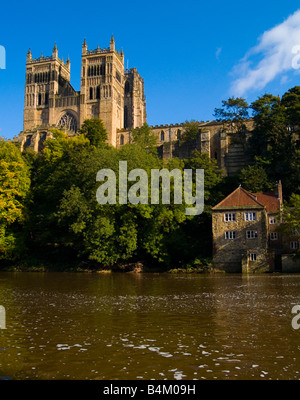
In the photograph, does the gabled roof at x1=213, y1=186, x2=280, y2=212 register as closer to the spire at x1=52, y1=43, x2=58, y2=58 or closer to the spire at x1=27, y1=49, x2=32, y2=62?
the spire at x1=52, y1=43, x2=58, y2=58

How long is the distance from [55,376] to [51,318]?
22.2ft

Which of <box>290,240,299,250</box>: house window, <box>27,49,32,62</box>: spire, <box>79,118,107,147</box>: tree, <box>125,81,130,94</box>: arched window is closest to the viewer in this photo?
<box>290,240,299,250</box>: house window

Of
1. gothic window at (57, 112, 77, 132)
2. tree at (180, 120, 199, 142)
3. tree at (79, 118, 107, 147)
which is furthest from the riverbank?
gothic window at (57, 112, 77, 132)

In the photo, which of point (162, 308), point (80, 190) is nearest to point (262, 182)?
point (80, 190)

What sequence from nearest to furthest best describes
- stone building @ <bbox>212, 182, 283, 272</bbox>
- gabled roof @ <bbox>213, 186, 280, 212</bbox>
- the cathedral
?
stone building @ <bbox>212, 182, 283, 272</bbox> → gabled roof @ <bbox>213, 186, 280, 212</bbox> → the cathedral

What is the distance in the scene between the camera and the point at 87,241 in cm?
4559

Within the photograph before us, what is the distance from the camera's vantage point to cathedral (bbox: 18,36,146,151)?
109812mm

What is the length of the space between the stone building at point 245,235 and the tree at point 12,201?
23293 millimetres

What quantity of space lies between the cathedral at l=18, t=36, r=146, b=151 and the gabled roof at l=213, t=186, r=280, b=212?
59.4 meters

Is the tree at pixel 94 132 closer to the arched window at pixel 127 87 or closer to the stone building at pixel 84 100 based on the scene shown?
the stone building at pixel 84 100

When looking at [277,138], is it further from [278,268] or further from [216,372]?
[216,372]

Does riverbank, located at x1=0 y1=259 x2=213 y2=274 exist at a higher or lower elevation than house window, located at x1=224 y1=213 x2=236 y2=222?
lower

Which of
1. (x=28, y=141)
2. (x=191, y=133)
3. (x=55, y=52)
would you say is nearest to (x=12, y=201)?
(x=191, y=133)

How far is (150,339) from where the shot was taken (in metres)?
11.9
